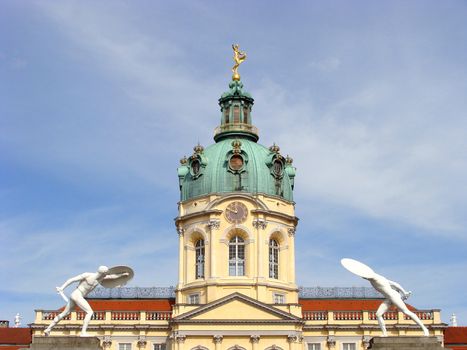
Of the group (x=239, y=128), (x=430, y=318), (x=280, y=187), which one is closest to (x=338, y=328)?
(x=430, y=318)

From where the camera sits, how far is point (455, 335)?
67812mm

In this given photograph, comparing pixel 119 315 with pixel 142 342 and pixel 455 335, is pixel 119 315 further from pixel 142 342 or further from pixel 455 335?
pixel 455 335

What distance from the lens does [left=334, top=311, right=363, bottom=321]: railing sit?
2547 inches

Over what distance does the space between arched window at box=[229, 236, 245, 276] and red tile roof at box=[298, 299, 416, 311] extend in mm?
7419

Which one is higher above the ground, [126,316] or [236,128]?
[236,128]

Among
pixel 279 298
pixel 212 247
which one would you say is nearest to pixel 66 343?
pixel 212 247

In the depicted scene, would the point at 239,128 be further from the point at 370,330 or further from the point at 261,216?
the point at 370,330

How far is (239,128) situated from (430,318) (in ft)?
73.5

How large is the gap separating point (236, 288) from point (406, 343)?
30.1 meters

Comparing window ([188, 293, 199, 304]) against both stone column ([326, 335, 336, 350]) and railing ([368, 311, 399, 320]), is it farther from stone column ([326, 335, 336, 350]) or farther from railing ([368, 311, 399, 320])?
railing ([368, 311, 399, 320])

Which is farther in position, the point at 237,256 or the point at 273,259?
the point at 273,259

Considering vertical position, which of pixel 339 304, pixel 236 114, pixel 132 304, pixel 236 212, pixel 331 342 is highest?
pixel 236 114

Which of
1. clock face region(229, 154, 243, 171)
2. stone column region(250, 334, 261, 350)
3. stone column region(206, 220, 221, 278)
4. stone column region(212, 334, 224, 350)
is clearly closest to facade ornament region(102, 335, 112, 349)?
stone column region(212, 334, 224, 350)

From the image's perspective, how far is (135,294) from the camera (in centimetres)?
7325
